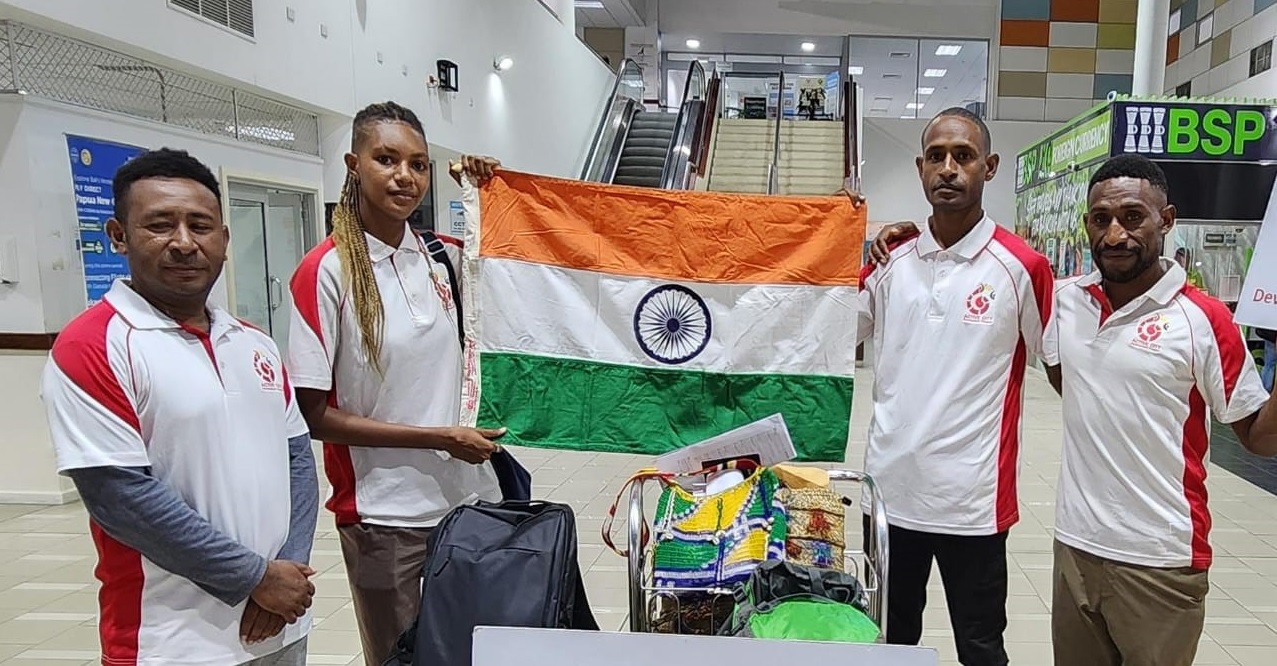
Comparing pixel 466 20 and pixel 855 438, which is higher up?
pixel 466 20

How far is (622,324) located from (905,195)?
43.9 feet

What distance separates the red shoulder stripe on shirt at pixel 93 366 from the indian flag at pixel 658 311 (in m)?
0.97

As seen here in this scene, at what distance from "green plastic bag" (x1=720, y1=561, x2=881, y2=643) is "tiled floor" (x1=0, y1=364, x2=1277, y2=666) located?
6.52 ft

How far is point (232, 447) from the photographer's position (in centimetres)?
154

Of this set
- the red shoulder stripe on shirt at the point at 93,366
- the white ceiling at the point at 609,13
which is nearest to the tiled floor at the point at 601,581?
the red shoulder stripe on shirt at the point at 93,366

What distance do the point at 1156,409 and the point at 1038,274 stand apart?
17.8 inches

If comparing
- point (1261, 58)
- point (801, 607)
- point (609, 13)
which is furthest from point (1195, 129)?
point (609, 13)

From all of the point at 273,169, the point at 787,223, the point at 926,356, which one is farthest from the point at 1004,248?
the point at 273,169

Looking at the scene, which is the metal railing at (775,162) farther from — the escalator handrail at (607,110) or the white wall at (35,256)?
the white wall at (35,256)

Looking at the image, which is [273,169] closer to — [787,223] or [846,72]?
[787,223]

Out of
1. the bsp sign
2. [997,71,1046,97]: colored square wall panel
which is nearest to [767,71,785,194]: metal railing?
[997,71,1046,97]: colored square wall panel

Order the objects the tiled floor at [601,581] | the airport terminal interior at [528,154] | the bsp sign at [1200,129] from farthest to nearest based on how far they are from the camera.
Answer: the bsp sign at [1200,129]
the airport terminal interior at [528,154]
the tiled floor at [601,581]

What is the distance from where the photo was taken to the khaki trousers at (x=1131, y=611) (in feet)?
6.38

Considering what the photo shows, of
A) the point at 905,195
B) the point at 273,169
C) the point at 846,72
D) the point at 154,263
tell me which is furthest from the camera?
the point at 846,72
